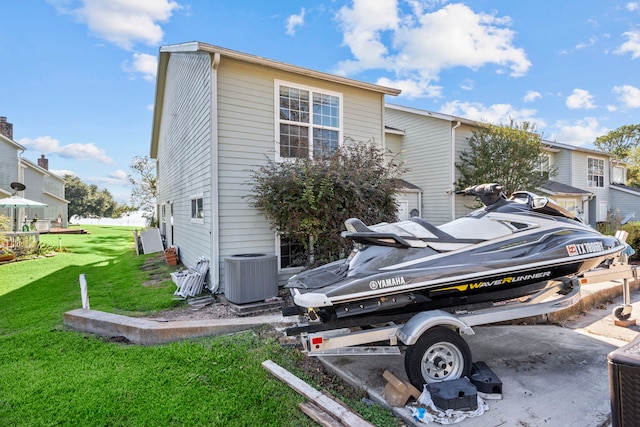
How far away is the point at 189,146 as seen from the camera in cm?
827

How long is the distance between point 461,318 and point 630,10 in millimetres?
12268

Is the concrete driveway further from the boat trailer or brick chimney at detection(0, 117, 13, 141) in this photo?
brick chimney at detection(0, 117, 13, 141)

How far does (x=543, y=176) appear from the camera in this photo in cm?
1245

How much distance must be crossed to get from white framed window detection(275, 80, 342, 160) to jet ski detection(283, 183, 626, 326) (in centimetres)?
407

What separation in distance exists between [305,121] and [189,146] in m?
3.28

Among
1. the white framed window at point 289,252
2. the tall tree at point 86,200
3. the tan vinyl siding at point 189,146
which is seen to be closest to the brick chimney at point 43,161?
the tall tree at point 86,200

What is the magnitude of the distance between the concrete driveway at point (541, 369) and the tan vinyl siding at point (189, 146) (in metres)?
4.20

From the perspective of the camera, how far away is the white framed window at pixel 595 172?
17672 mm

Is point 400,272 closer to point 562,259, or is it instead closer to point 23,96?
point 562,259

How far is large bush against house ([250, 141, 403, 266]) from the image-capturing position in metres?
5.69

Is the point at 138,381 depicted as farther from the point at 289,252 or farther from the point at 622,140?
the point at 622,140

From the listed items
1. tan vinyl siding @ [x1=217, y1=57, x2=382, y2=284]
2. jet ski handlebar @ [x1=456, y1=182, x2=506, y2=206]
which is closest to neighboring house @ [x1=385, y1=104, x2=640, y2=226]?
tan vinyl siding @ [x1=217, y1=57, x2=382, y2=284]

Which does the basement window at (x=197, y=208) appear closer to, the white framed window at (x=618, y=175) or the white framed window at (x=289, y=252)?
the white framed window at (x=289, y=252)

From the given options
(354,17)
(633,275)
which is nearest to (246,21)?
(354,17)
